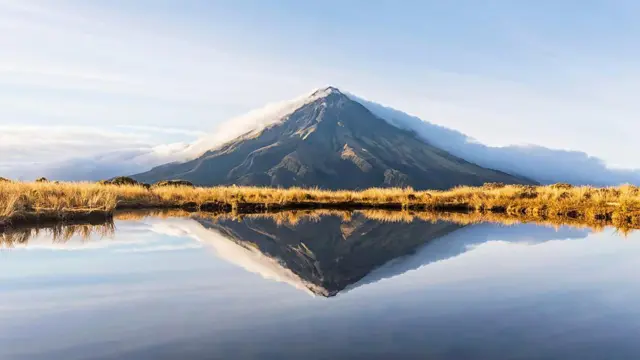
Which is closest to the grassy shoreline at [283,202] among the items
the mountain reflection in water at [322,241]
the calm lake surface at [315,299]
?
the mountain reflection in water at [322,241]

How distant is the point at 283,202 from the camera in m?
35.8

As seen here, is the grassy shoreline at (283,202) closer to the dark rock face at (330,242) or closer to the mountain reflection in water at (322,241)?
the mountain reflection in water at (322,241)

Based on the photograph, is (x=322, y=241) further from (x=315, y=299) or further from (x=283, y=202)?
(x=283, y=202)

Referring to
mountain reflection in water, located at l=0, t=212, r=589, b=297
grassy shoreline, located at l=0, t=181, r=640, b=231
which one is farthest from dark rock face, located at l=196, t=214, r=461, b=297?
grassy shoreline, located at l=0, t=181, r=640, b=231

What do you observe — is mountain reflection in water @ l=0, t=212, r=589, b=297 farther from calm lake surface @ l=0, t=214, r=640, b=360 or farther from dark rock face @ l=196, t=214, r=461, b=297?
calm lake surface @ l=0, t=214, r=640, b=360

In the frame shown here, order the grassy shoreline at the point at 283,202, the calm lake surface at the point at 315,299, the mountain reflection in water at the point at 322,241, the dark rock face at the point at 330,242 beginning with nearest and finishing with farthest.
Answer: the calm lake surface at the point at 315,299 → the dark rock face at the point at 330,242 → the mountain reflection in water at the point at 322,241 → the grassy shoreline at the point at 283,202

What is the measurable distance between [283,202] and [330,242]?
732 inches

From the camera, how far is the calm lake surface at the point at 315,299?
6477 millimetres

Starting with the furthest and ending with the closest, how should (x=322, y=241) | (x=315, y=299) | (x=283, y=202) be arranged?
(x=283, y=202) < (x=322, y=241) < (x=315, y=299)

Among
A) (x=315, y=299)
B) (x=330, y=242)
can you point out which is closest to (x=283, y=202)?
(x=330, y=242)

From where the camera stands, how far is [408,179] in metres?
194

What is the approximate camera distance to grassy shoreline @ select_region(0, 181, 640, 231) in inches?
870

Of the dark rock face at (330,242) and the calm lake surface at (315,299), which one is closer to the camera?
the calm lake surface at (315,299)

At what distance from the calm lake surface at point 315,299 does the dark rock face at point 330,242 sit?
0.09 meters
